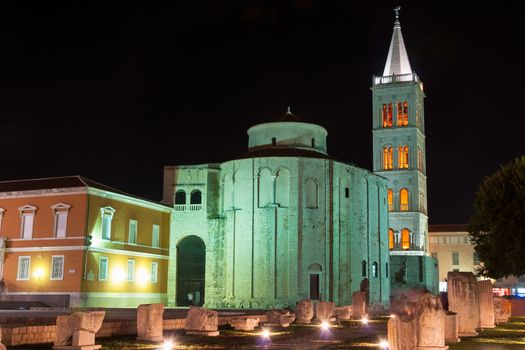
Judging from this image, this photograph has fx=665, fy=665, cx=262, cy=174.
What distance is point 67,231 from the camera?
36.3 meters

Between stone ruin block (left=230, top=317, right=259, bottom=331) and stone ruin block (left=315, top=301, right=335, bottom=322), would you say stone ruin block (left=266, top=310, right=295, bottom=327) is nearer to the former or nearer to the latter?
stone ruin block (left=230, top=317, right=259, bottom=331)

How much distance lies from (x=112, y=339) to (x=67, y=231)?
20.9m

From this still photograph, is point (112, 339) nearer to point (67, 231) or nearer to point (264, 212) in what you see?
point (67, 231)

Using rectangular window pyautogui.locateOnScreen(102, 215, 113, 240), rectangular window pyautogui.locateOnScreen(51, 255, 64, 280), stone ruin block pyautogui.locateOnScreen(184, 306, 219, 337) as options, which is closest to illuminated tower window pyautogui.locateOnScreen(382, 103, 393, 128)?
rectangular window pyautogui.locateOnScreen(102, 215, 113, 240)

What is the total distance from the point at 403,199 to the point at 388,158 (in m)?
4.43

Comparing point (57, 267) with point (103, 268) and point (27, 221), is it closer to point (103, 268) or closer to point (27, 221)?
point (103, 268)

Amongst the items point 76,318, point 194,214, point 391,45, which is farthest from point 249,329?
point 391,45

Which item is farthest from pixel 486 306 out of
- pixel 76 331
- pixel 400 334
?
pixel 76 331

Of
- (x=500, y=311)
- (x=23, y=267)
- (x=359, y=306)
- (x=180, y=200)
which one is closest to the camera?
(x=500, y=311)

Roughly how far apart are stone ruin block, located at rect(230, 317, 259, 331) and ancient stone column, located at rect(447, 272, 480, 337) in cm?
636

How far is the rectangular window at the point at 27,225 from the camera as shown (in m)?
37.1

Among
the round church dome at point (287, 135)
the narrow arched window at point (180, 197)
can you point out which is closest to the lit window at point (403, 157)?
the round church dome at point (287, 135)

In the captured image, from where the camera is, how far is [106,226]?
3800 centimetres

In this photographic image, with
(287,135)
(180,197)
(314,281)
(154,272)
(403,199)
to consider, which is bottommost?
(314,281)
